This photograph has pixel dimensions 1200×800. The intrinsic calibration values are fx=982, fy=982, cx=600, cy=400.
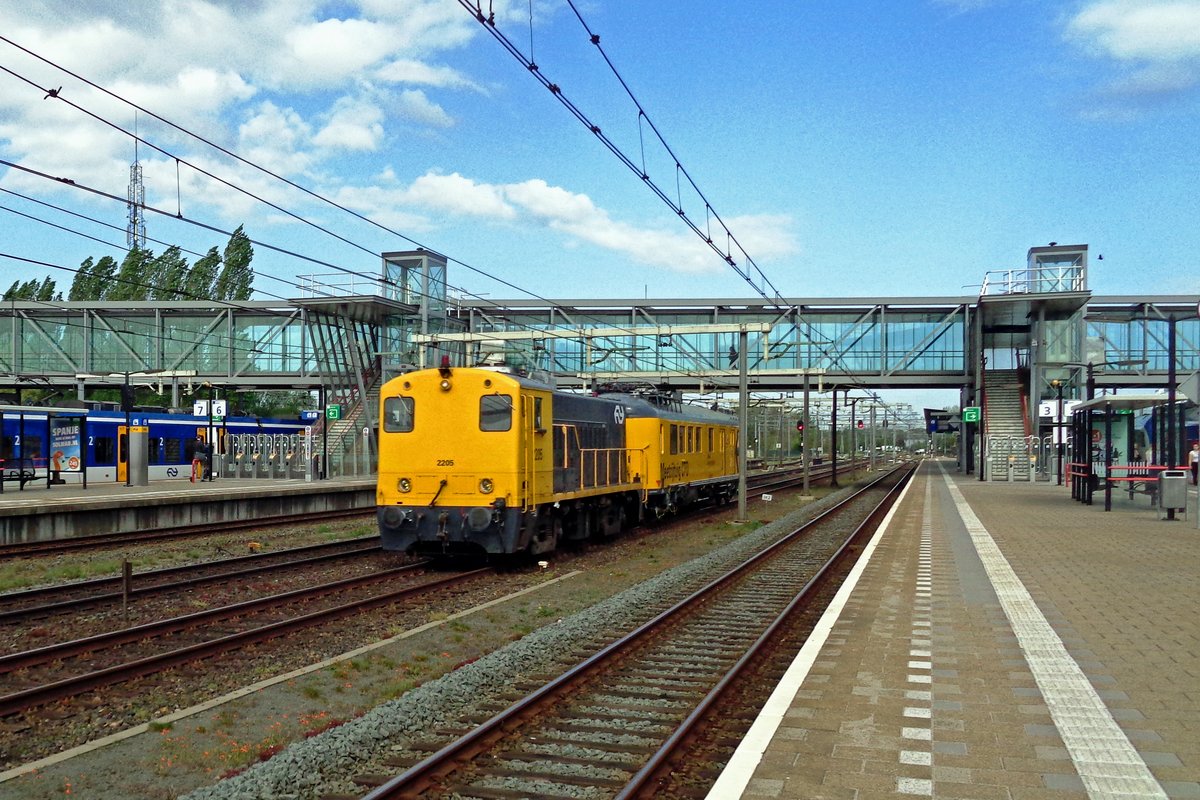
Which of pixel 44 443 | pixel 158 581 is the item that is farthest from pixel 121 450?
pixel 158 581

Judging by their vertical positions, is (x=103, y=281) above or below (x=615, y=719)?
above

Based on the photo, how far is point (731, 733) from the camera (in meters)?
7.02

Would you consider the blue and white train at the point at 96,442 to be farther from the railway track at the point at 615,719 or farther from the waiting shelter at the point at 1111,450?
the waiting shelter at the point at 1111,450

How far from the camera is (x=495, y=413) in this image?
1538cm

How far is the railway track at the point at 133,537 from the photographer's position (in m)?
18.0

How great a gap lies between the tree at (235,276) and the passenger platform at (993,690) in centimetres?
6749

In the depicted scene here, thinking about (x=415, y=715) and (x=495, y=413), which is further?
(x=495, y=413)

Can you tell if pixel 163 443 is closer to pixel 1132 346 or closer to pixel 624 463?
pixel 624 463

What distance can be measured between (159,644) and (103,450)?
2922cm

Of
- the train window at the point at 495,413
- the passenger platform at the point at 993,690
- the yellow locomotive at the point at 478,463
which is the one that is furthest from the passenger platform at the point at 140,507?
the passenger platform at the point at 993,690

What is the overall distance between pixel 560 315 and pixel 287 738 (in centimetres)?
4788

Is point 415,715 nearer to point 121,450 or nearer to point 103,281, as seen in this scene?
point 121,450

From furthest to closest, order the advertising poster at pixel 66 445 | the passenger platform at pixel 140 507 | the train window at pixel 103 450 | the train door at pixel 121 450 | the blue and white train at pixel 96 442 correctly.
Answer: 1. the train door at pixel 121 450
2. the train window at pixel 103 450
3. the advertising poster at pixel 66 445
4. the blue and white train at pixel 96 442
5. the passenger platform at pixel 140 507

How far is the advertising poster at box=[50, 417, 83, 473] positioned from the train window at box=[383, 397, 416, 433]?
23286 millimetres
